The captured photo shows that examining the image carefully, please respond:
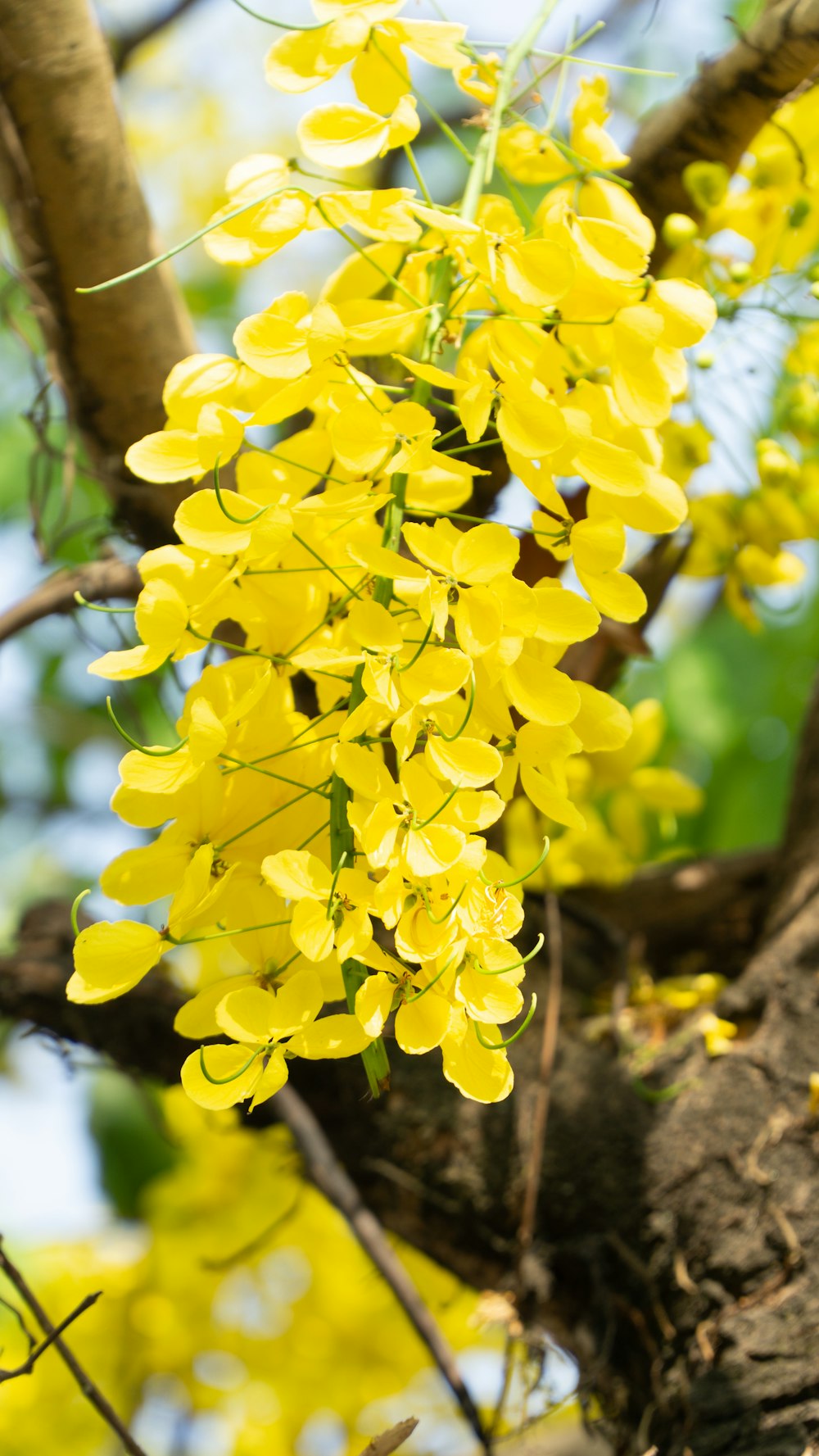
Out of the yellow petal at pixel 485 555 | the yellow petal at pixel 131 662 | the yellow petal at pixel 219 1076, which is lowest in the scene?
the yellow petal at pixel 219 1076

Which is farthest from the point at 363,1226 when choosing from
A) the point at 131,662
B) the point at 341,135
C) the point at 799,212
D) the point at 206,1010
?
the point at 799,212

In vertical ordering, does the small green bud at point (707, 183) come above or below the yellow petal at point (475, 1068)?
above

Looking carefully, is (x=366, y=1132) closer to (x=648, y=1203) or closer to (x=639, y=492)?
(x=648, y=1203)

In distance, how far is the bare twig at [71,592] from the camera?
3.31 feet

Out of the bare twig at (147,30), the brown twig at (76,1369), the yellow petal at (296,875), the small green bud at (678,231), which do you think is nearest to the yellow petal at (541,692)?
the yellow petal at (296,875)

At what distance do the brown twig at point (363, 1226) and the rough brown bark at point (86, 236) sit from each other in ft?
1.70

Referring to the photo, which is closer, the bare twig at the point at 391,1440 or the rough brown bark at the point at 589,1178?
the bare twig at the point at 391,1440

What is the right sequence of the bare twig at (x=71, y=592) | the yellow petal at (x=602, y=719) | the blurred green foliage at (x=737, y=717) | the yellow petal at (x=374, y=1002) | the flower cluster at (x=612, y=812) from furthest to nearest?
the blurred green foliage at (x=737, y=717) → the flower cluster at (x=612, y=812) → the bare twig at (x=71, y=592) → the yellow petal at (x=602, y=719) → the yellow petal at (x=374, y=1002)

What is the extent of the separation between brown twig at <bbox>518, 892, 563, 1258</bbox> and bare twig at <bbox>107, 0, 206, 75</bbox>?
1.71m

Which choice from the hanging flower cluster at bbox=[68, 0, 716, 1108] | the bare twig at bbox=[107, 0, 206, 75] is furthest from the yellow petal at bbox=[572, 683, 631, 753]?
the bare twig at bbox=[107, 0, 206, 75]

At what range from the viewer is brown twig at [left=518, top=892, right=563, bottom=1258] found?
3.03 feet

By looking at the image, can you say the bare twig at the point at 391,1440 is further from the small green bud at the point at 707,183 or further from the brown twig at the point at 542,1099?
the small green bud at the point at 707,183

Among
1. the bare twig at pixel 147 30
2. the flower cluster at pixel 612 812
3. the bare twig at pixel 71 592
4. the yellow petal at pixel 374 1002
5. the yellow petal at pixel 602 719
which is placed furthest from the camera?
the bare twig at pixel 147 30

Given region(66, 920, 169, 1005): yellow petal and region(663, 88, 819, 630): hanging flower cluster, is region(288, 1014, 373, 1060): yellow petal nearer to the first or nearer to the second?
region(66, 920, 169, 1005): yellow petal
